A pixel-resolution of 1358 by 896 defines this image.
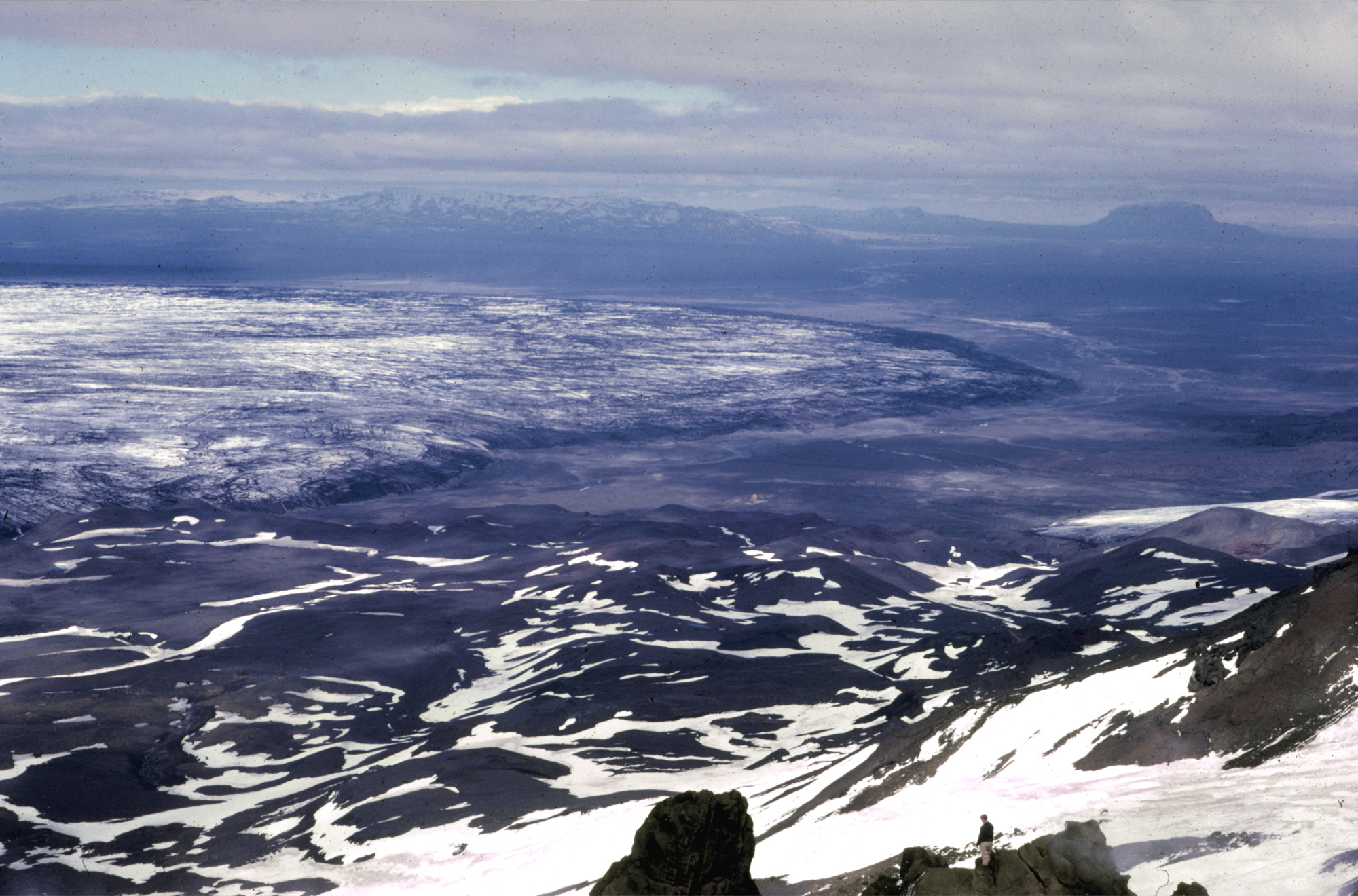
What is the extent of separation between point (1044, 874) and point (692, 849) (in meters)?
5.88

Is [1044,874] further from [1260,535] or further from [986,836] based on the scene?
[1260,535]

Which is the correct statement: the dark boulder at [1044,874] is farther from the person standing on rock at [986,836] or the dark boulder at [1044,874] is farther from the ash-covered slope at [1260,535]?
the ash-covered slope at [1260,535]

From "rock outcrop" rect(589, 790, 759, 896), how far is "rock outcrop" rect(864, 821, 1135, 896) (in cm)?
364

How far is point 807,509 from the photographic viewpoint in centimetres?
15538

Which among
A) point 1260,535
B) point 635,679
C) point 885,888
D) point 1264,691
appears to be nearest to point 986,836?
point 885,888

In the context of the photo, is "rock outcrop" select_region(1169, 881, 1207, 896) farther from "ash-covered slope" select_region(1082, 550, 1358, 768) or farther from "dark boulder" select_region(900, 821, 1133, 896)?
"ash-covered slope" select_region(1082, 550, 1358, 768)

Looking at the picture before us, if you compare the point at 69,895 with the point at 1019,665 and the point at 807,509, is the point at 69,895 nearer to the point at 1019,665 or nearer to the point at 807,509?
the point at 1019,665

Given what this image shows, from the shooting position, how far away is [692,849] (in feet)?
61.8

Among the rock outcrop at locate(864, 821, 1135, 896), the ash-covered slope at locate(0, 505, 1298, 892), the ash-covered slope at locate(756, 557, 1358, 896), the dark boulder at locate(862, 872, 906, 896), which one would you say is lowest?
the ash-covered slope at locate(0, 505, 1298, 892)

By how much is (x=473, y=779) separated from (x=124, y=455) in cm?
13694

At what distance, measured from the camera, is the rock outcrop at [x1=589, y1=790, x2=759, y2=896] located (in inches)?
738

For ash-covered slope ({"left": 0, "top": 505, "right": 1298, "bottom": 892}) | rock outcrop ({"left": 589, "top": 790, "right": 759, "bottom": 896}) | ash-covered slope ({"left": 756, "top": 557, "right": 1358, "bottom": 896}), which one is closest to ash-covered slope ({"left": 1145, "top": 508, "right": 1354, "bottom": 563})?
ash-covered slope ({"left": 0, "top": 505, "right": 1298, "bottom": 892})

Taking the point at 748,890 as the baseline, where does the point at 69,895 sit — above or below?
below

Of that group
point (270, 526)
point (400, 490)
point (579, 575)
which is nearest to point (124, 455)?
point (400, 490)
